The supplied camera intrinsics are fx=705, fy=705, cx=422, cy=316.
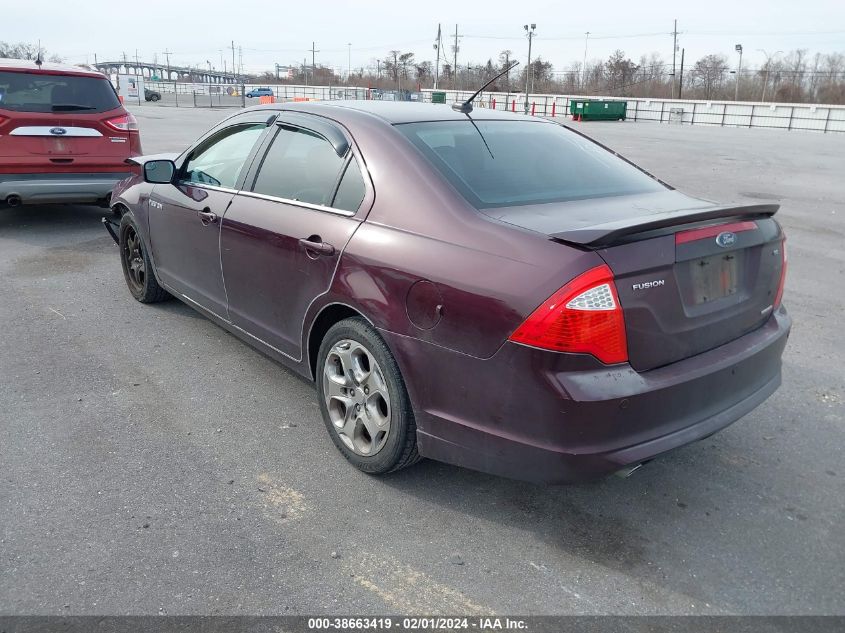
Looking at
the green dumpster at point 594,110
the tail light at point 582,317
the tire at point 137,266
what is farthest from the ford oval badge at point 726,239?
the green dumpster at point 594,110

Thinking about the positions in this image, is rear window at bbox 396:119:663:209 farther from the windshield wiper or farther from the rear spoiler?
the windshield wiper

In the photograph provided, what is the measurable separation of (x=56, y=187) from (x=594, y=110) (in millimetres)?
42790

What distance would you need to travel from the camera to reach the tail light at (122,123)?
8.16m

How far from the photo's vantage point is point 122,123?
827 cm

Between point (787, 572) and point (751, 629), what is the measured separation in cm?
40

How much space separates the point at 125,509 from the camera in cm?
296

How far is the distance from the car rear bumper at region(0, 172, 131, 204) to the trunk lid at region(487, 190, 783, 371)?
6.62 m

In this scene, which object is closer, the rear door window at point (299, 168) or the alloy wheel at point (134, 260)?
the rear door window at point (299, 168)

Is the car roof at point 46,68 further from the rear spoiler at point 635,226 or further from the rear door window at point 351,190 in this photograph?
the rear spoiler at point 635,226

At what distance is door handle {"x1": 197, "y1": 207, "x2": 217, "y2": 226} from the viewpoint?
4164 mm

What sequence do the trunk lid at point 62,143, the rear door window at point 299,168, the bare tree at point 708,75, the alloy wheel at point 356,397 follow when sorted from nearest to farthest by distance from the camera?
the alloy wheel at point 356,397
the rear door window at point 299,168
the trunk lid at point 62,143
the bare tree at point 708,75

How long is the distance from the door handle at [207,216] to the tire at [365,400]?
1.29 metres

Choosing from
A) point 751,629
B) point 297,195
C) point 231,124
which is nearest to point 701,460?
point 751,629

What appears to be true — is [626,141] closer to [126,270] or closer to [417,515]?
[126,270]
